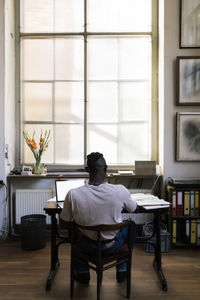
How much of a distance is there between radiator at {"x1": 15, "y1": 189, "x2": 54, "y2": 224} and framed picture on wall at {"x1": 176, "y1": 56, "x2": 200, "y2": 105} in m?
2.15

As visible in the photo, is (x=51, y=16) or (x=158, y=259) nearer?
(x=158, y=259)

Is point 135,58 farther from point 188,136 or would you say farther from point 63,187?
point 63,187

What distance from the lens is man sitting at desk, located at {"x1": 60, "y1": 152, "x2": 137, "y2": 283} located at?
2012 millimetres

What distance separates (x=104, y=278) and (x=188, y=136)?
80.9 inches

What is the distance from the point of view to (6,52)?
12.1ft

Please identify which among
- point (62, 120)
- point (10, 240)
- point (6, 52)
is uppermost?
point (6, 52)

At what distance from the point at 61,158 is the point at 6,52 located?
1606mm

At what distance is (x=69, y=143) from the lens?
408 centimetres

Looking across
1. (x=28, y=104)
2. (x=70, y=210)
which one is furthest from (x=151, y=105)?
(x=70, y=210)

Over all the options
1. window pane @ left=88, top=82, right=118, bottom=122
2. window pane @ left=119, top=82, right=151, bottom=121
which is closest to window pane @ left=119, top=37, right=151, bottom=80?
window pane @ left=119, top=82, right=151, bottom=121

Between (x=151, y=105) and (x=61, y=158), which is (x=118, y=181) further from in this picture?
(x=151, y=105)

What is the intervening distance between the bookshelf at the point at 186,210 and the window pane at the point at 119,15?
232cm

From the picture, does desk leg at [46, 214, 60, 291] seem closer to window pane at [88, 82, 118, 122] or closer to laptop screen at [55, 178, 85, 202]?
laptop screen at [55, 178, 85, 202]

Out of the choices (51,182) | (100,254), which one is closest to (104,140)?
(51,182)
